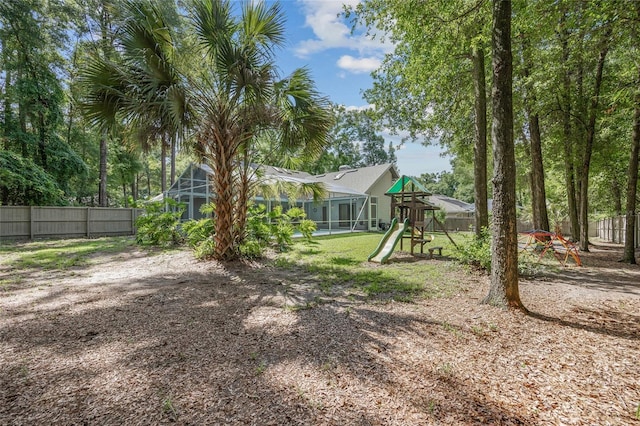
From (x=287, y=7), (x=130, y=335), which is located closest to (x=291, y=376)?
(x=130, y=335)

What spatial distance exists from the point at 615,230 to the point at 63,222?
26300mm

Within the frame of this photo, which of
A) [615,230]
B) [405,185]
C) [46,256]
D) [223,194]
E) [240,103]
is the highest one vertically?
[240,103]

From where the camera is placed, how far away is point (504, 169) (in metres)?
4.02

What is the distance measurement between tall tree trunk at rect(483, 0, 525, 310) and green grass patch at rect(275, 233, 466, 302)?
3.42ft

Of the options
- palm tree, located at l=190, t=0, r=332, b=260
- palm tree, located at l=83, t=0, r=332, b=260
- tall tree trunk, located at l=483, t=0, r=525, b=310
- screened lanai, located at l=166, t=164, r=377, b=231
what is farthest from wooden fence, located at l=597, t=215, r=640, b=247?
palm tree, located at l=83, t=0, r=332, b=260

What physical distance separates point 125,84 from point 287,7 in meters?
3.66

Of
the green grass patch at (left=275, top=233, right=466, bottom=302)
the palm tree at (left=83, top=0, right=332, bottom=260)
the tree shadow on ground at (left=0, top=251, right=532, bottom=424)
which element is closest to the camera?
the tree shadow on ground at (left=0, top=251, right=532, bottom=424)

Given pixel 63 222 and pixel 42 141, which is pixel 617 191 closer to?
pixel 63 222

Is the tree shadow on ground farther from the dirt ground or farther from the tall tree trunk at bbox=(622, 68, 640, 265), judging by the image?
the tall tree trunk at bbox=(622, 68, 640, 265)

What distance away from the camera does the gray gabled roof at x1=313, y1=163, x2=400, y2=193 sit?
2078cm

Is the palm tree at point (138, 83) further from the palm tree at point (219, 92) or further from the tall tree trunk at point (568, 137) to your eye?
the tall tree trunk at point (568, 137)

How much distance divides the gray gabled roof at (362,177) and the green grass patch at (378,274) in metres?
12.0

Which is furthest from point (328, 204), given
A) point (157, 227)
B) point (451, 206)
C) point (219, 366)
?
point (219, 366)

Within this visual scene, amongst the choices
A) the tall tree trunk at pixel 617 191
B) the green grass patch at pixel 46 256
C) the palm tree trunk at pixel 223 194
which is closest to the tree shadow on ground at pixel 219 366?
the palm tree trunk at pixel 223 194
